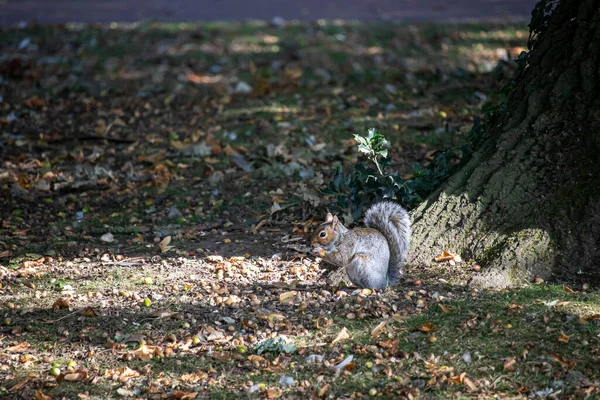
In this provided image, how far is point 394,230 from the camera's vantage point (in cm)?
397

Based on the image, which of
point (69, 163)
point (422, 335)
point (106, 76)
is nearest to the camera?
point (422, 335)

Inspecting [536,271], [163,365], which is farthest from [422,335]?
[163,365]

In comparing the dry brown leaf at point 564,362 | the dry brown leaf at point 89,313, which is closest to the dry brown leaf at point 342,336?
the dry brown leaf at point 564,362

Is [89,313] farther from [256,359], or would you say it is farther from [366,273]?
[366,273]

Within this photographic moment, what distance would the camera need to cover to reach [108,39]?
9.05 m

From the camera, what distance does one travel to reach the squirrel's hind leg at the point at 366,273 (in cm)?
383

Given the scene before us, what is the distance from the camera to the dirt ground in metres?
10.1

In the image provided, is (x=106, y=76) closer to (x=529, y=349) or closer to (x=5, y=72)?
(x=5, y=72)

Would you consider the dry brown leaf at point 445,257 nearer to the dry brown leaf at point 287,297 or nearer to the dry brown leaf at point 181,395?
the dry brown leaf at point 287,297

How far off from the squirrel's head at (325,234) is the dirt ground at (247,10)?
21.4ft

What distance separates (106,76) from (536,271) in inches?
215

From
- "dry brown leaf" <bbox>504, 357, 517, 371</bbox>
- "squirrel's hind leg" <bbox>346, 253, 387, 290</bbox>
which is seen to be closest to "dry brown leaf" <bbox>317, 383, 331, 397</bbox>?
"dry brown leaf" <bbox>504, 357, 517, 371</bbox>

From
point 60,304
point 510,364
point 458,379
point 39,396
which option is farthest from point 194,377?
point 510,364

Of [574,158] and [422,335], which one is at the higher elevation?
[574,158]
